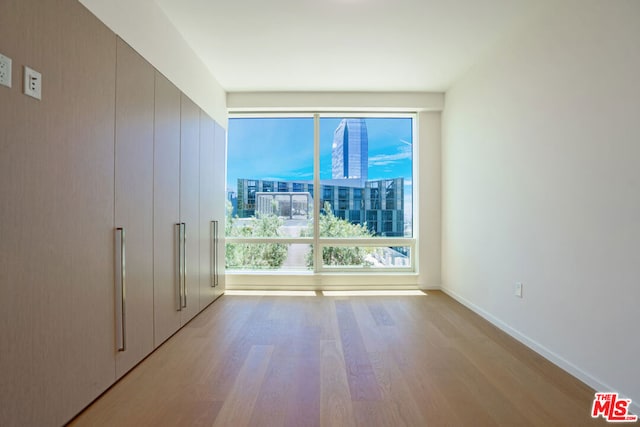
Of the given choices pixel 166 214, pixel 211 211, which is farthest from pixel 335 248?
pixel 166 214

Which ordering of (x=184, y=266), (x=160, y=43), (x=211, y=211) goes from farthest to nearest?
(x=211, y=211), (x=184, y=266), (x=160, y=43)

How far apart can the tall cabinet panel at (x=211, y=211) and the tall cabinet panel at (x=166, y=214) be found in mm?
590

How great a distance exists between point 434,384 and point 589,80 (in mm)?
2254

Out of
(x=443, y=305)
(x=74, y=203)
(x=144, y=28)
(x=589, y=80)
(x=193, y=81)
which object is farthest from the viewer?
(x=443, y=305)

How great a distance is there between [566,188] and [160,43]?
335cm

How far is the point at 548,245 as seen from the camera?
7.94 feet

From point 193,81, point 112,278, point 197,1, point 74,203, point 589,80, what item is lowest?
point 112,278

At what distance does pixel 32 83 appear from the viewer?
54.2 inches

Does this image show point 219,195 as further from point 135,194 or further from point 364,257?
point 364,257

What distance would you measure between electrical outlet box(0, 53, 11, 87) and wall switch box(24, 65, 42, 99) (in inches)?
2.6

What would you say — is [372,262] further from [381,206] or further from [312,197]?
[312,197]

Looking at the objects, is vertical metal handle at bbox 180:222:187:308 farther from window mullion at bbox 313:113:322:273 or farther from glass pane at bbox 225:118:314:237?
window mullion at bbox 313:113:322:273

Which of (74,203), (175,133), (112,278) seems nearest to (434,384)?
(112,278)

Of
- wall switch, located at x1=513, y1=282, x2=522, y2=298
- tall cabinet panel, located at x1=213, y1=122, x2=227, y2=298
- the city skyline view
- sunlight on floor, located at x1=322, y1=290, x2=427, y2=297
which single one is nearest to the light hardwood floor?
wall switch, located at x1=513, y1=282, x2=522, y2=298
